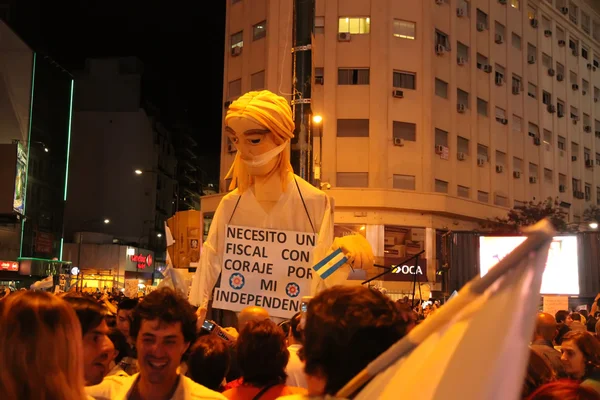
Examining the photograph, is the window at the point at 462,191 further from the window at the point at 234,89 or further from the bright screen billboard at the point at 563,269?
the bright screen billboard at the point at 563,269

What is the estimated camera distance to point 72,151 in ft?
206

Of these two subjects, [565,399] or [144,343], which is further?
[144,343]

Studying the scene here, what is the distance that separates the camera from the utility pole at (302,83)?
6.89 metres

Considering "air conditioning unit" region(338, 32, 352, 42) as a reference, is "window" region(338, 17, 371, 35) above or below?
above

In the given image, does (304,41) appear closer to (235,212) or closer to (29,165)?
(235,212)

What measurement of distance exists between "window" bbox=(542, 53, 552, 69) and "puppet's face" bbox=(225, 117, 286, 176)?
127 feet

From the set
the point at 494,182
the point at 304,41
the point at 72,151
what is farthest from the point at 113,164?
the point at 304,41

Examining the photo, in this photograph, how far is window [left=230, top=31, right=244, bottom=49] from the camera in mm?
34469

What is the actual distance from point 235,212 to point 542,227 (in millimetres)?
5319

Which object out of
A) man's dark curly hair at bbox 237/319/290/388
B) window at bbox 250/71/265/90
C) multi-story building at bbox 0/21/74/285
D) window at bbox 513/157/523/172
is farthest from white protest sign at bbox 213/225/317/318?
multi-story building at bbox 0/21/74/285

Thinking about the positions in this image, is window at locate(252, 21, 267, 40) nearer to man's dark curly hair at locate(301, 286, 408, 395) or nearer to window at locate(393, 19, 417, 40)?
window at locate(393, 19, 417, 40)

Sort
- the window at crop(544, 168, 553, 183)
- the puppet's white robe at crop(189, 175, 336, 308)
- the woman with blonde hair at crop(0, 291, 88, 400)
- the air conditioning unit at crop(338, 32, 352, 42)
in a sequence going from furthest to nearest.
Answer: the window at crop(544, 168, 553, 183) → the air conditioning unit at crop(338, 32, 352, 42) → the puppet's white robe at crop(189, 175, 336, 308) → the woman with blonde hair at crop(0, 291, 88, 400)

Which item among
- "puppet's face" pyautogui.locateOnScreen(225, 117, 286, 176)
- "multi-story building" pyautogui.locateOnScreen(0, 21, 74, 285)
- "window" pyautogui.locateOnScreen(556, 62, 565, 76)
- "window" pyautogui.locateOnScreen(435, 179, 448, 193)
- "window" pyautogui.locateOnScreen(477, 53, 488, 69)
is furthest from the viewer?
"multi-story building" pyautogui.locateOnScreen(0, 21, 74, 285)

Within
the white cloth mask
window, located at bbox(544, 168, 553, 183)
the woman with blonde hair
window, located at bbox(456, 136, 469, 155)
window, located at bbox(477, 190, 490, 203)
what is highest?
window, located at bbox(456, 136, 469, 155)
